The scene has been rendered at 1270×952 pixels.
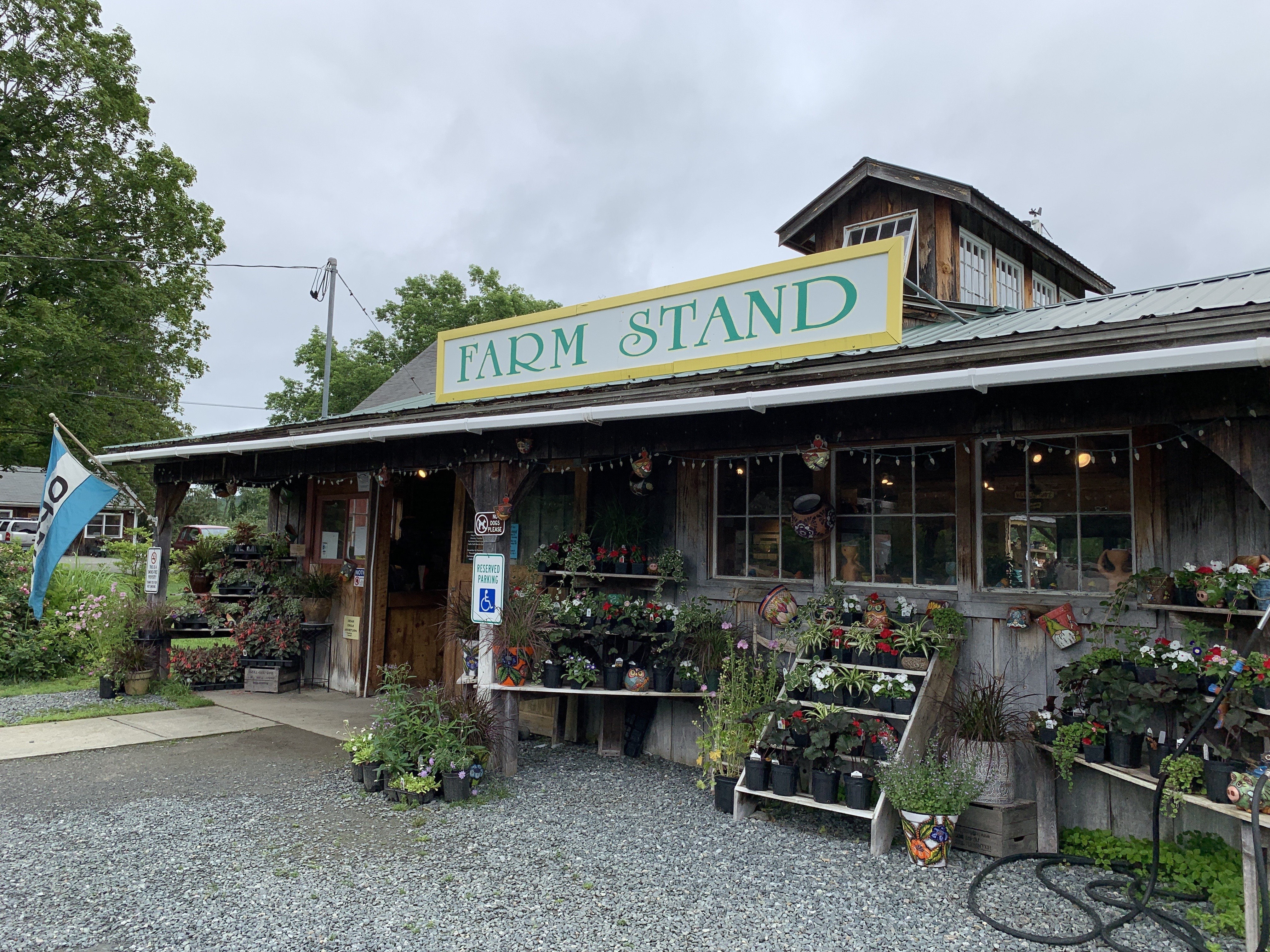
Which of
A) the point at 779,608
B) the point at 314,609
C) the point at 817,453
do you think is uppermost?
the point at 817,453

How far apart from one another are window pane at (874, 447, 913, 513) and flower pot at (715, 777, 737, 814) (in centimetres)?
184

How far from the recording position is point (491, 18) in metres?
9.39

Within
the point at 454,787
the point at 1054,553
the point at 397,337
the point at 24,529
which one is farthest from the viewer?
the point at 24,529

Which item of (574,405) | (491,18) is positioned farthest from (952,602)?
(491,18)

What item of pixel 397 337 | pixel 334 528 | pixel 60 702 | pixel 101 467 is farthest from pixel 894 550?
pixel 397 337

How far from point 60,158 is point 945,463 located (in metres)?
16.1

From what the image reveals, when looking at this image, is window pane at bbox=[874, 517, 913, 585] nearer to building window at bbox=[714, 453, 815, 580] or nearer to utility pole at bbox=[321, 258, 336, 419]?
building window at bbox=[714, 453, 815, 580]

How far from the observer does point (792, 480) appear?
5.31m

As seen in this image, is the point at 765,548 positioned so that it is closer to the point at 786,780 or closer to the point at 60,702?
the point at 786,780

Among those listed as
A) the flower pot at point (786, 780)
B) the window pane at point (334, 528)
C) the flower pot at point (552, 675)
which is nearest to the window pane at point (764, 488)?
the flower pot at point (552, 675)

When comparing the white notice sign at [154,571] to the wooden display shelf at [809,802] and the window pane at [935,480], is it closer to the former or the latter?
the wooden display shelf at [809,802]

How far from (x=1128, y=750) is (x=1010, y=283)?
651 cm

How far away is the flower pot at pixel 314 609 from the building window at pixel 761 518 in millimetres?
4900

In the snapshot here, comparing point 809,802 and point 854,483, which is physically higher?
point 854,483
